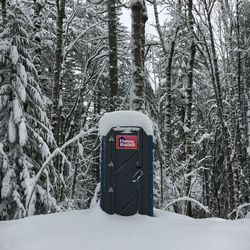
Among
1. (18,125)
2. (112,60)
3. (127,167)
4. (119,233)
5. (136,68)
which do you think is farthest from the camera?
(112,60)

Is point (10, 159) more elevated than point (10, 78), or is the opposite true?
point (10, 78)

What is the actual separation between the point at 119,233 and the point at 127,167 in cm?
102

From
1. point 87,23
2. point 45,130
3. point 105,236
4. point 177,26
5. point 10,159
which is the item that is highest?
point 87,23

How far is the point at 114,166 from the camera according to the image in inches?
175

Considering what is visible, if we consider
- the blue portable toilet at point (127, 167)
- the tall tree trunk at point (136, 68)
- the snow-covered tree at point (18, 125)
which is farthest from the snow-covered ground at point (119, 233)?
the snow-covered tree at point (18, 125)

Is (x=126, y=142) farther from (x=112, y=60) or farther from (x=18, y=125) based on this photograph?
(x=112, y=60)

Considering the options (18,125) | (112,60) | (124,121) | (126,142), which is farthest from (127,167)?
(112,60)

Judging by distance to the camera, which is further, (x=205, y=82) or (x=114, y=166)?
(x=205, y=82)

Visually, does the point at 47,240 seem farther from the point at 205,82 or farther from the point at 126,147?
the point at 205,82

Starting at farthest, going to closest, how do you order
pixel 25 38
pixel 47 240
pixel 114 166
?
pixel 25 38 < pixel 114 166 < pixel 47 240

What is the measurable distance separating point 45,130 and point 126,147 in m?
4.85

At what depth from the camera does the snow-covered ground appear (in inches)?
125

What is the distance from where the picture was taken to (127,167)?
4.45 metres

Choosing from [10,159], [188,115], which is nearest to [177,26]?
[188,115]
